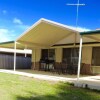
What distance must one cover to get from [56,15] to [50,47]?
17.6 metres

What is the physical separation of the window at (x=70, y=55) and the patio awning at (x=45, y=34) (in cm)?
113

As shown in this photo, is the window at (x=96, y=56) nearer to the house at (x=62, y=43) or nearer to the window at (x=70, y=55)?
the house at (x=62, y=43)

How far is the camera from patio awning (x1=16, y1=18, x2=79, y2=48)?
1524 centimetres

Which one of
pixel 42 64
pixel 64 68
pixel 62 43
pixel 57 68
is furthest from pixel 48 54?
pixel 64 68

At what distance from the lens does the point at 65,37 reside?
1775cm

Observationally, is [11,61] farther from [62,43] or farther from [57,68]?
[57,68]

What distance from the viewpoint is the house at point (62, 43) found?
1570 centimetres

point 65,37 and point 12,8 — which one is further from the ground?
point 12,8

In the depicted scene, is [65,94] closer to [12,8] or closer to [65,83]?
[65,83]

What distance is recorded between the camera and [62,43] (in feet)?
59.7

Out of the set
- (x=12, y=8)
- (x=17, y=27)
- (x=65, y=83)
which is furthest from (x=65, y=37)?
(x=17, y=27)

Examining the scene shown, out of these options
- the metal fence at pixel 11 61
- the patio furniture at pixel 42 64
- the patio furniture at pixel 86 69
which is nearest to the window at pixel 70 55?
the patio furniture at pixel 86 69

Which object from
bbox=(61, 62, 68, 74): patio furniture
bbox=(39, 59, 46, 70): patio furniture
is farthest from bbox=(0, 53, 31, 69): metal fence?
bbox=(61, 62, 68, 74): patio furniture

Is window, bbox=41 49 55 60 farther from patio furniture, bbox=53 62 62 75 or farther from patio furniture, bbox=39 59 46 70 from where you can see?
patio furniture, bbox=53 62 62 75
